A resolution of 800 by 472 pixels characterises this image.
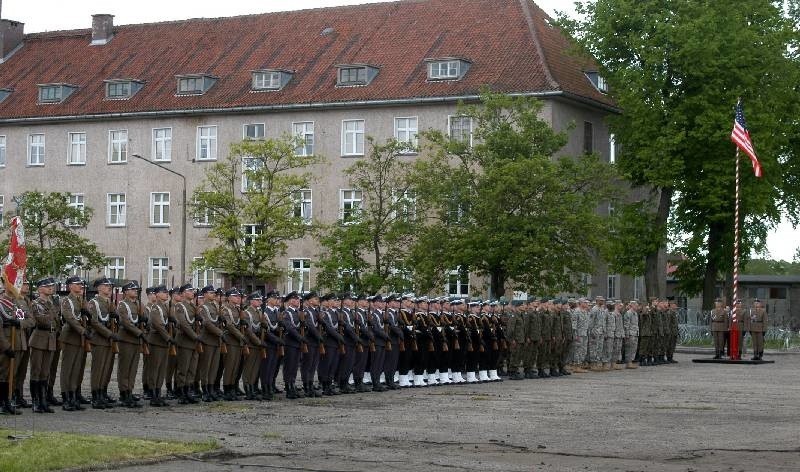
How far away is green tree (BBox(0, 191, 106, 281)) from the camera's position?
2099 inches

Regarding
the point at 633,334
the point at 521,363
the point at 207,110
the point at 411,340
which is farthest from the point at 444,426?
the point at 207,110

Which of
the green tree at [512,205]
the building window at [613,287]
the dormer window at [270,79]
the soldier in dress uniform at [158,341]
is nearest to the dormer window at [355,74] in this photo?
the dormer window at [270,79]

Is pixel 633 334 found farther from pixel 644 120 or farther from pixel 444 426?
pixel 444 426

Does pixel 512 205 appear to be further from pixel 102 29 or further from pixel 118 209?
pixel 102 29

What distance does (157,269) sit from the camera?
61.5 m

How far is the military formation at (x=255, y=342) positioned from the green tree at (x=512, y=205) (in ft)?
27.0

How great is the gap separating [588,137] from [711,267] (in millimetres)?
7455

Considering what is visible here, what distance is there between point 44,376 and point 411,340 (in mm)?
9152

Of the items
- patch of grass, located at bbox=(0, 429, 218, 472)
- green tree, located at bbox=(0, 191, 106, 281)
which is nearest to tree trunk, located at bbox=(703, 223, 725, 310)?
green tree, located at bbox=(0, 191, 106, 281)

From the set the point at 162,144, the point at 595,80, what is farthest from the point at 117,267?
the point at 595,80

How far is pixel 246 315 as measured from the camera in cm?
2414

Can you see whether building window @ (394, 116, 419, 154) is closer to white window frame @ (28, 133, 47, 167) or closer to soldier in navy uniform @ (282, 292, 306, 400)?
white window frame @ (28, 133, 47, 167)

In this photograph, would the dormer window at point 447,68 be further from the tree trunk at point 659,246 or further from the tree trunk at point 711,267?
the tree trunk at point 711,267

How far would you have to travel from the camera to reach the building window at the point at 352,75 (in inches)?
2264
